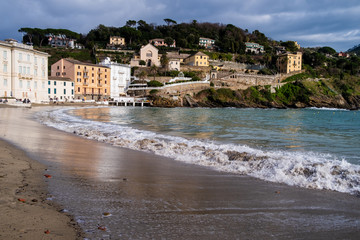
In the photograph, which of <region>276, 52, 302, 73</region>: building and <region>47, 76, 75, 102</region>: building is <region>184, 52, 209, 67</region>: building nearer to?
<region>276, 52, 302, 73</region>: building

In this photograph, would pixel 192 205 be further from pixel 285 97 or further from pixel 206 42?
pixel 206 42

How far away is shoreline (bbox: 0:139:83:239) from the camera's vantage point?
2984 mm

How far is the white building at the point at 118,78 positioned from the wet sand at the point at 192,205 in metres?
66.5

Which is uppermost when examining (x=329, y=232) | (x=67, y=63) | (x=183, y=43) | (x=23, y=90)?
(x=183, y=43)

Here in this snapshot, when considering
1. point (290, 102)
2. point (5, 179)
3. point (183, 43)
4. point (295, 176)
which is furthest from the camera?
point (183, 43)

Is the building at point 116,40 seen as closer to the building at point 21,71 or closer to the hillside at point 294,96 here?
the hillside at point 294,96

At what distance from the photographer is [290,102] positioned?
80250 mm

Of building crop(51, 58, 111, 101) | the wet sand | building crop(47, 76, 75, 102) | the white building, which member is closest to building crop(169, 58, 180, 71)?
the white building

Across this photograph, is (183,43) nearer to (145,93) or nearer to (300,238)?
(145,93)

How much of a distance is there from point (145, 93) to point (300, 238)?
2692 inches

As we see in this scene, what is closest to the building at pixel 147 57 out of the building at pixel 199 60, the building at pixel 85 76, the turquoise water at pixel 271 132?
the building at pixel 199 60

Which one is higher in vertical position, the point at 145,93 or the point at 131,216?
the point at 145,93

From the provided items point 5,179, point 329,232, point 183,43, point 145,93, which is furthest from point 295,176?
point 183,43

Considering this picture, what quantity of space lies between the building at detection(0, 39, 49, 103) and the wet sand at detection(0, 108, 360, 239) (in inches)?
1848
